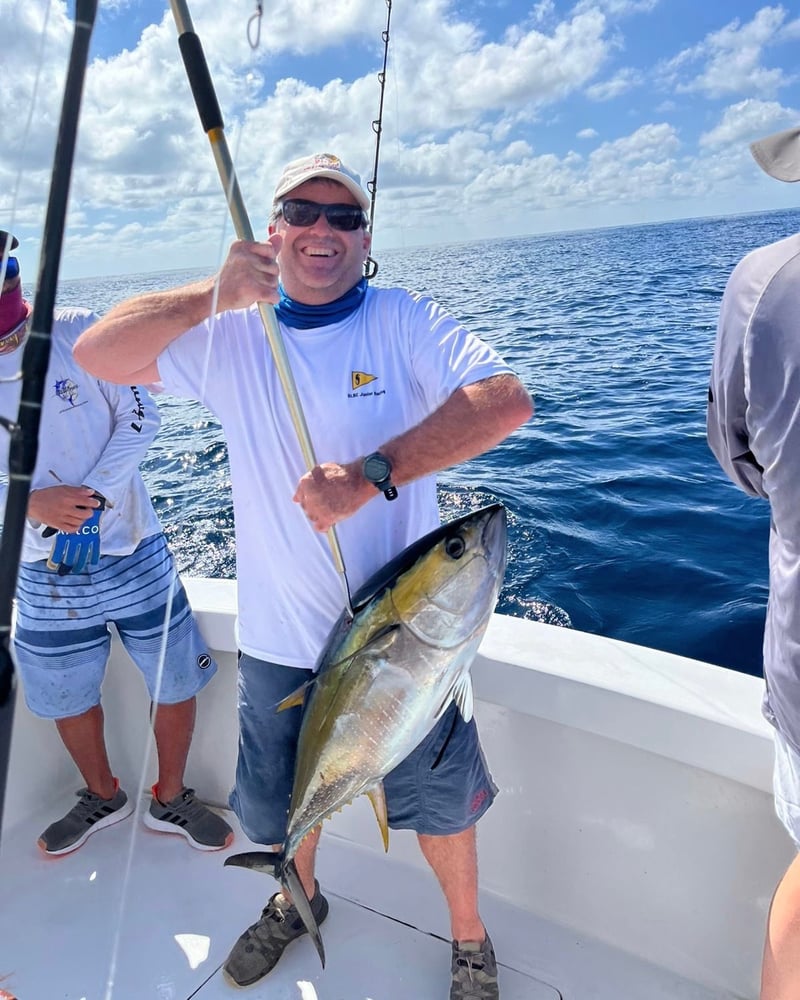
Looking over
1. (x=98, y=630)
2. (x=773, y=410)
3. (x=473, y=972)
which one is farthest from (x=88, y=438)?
(x=773, y=410)

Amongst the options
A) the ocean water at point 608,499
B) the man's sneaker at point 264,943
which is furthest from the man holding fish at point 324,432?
the man's sneaker at point 264,943

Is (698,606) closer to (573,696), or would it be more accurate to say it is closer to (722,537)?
(722,537)

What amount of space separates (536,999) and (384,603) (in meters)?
1.20

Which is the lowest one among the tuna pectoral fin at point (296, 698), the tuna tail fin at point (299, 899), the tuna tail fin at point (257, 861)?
the tuna tail fin at point (299, 899)

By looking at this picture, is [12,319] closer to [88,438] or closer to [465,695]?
[88,438]

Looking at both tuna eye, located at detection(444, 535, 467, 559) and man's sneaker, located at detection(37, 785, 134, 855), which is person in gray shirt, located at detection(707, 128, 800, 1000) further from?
man's sneaker, located at detection(37, 785, 134, 855)

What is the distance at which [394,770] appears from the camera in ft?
5.90

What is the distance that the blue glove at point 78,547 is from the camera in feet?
7.34

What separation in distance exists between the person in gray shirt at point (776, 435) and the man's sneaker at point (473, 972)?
2.45ft

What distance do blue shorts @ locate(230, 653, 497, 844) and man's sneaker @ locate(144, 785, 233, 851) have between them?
2.21 feet

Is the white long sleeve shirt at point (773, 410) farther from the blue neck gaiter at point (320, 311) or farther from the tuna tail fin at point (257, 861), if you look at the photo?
the tuna tail fin at point (257, 861)

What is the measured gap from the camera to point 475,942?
1.90 meters

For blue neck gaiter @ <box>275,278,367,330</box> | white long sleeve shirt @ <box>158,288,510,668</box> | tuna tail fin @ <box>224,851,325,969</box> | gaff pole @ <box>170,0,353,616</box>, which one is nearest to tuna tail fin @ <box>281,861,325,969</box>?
tuna tail fin @ <box>224,851,325,969</box>

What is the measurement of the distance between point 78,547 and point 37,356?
1.49 m
